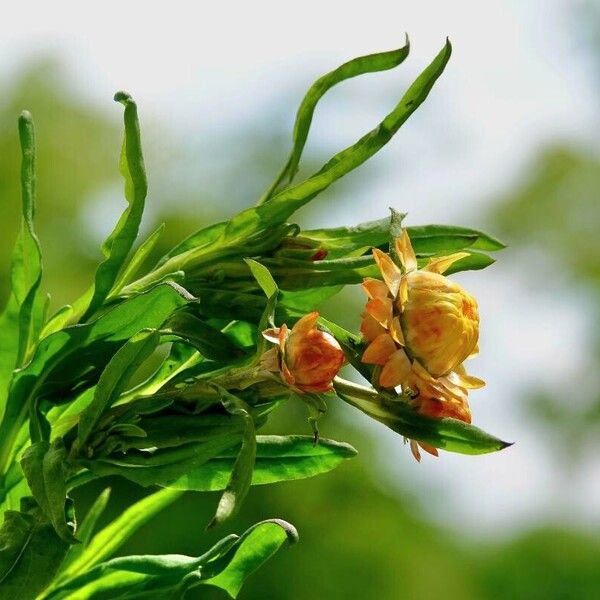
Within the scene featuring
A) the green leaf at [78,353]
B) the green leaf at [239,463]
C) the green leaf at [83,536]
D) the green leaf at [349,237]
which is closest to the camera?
the green leaf at [239,463]

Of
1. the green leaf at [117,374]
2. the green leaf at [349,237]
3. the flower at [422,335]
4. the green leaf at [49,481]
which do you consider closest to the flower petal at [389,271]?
the flower at [422,335]

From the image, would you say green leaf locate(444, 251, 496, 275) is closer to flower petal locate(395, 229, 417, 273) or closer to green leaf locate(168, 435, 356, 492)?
flower petal locate(395, 229, 417, 273)

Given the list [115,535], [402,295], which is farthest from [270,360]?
[115,535]

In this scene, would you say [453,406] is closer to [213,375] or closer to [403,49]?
[213,375]

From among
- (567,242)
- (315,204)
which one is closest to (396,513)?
(315,204)

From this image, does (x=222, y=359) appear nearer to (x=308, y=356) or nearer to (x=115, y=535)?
(x=308, y=356)

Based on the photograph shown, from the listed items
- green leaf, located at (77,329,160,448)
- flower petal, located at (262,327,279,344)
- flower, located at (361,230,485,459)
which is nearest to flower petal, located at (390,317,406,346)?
flower, located at (361,230,485,459)

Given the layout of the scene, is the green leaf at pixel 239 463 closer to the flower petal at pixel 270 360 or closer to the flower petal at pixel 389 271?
the flower petal at pixel 270 360
